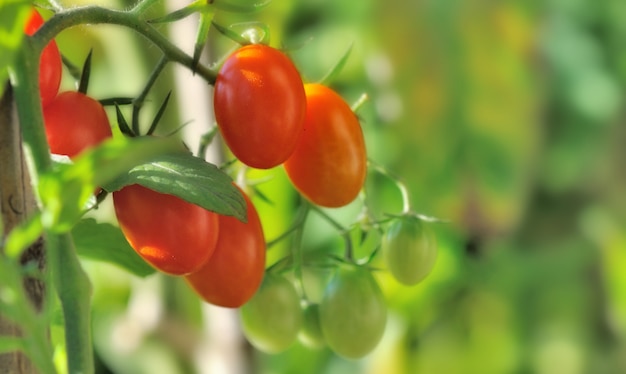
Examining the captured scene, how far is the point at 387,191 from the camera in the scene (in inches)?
43.2

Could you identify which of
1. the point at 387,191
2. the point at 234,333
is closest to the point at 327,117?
the point at 234,333

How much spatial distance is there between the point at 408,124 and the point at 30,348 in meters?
0.93

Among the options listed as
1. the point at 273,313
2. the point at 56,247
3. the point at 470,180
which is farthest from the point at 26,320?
the point at 470,180

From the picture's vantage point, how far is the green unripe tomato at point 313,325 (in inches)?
16.4

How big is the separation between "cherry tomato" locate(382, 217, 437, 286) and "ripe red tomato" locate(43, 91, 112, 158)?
0.45 feet

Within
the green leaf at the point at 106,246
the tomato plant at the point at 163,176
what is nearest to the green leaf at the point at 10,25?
the tomato plant at the point at 163,176

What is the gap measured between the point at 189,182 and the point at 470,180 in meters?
0.91

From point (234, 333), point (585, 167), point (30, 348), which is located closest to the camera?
point (30, 348)

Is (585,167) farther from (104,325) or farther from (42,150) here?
(42,150)

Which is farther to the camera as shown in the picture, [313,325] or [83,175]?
[313,325]

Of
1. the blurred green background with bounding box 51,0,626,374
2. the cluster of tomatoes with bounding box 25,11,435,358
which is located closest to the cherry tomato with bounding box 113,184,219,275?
the cluster of tomatoes with bounding box 25,11,435,358

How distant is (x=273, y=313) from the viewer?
0.39m

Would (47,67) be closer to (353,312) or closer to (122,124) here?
Answer: (122,124)

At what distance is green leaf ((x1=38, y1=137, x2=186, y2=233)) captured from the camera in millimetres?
196
